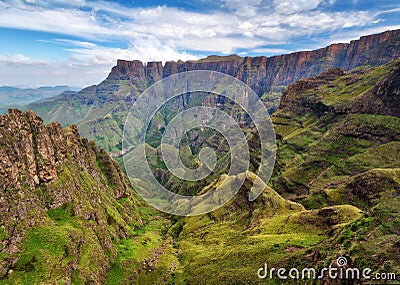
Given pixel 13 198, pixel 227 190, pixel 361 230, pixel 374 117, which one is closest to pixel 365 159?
pixel 374 117

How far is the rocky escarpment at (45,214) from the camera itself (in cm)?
8488

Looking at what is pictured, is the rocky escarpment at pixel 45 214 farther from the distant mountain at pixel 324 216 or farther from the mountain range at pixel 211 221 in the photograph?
the distant mountain at pixel 324 216

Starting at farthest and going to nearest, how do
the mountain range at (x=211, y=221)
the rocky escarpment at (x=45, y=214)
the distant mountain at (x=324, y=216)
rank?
the rocky escarpment at (x=45, y=214)
the mountain range at (x=211, y=221)
the distant mountain at (x=324, y=216)

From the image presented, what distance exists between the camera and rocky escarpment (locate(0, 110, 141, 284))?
84.9 meters

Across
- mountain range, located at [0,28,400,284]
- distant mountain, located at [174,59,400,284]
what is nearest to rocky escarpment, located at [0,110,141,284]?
mountain range, located at [0,28,400,284]

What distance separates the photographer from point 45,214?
10338 centimetres

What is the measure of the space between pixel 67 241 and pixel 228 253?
203 ft

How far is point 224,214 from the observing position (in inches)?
6673

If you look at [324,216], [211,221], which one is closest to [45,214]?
[211,221]

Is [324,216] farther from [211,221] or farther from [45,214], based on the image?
[45,214]

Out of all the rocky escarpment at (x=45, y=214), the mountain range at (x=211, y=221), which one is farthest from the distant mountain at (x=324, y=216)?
the rocky escarpment at (x=45, y=214)

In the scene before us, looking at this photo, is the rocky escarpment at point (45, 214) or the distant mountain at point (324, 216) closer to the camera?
the distant mountain at point (324, 216)

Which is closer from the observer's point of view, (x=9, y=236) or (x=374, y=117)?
(x=9, y=236)

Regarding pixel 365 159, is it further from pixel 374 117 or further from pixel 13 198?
pixel 13 198
